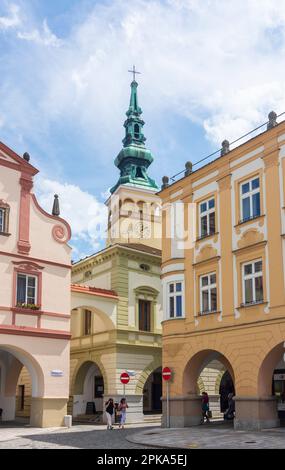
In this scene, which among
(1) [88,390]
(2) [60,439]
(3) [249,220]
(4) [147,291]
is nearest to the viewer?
(2) [60,439]

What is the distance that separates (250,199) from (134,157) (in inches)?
1276

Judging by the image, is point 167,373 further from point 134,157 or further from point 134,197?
point 134,157

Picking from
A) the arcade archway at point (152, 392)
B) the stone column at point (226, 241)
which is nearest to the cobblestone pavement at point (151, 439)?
the stone column at point (226, 241)

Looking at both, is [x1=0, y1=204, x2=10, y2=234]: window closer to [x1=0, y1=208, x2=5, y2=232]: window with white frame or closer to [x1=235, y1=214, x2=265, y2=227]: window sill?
[x1=0, y1=208, x2=5, y2=232]: window with white frame

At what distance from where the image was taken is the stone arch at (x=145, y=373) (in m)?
34.2

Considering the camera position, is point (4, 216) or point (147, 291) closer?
point (4, 216)

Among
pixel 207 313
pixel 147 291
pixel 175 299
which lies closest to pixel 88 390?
pixel 147 291

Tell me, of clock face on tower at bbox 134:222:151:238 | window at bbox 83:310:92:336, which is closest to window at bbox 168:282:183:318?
window at bbox 83:310:92:336

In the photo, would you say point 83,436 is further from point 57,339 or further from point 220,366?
point 220,366

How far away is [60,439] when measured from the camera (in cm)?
2159

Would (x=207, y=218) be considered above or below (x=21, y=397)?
above

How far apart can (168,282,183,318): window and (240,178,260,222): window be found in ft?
15.7

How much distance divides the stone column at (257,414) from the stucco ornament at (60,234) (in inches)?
496

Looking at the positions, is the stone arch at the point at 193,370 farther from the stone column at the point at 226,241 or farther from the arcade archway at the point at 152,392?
the arcade archway at the point at 152,392
